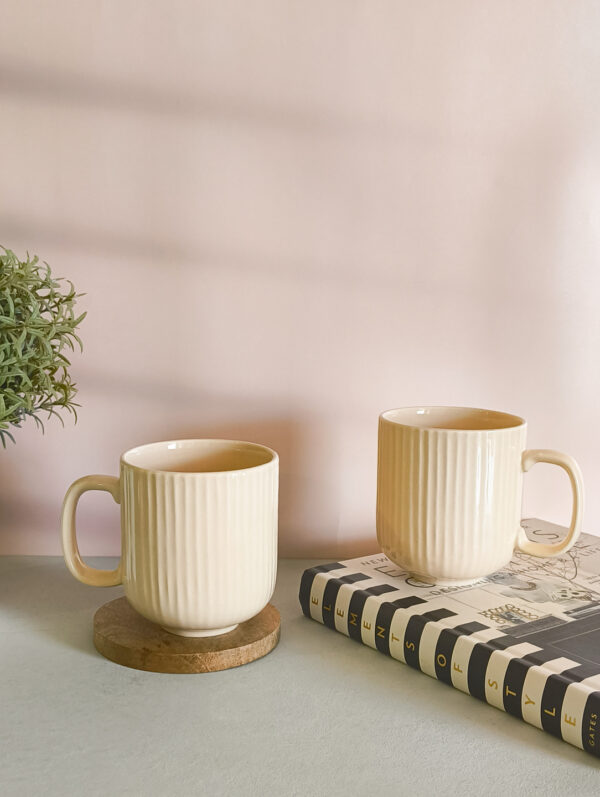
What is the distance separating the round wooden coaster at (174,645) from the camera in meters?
0.57

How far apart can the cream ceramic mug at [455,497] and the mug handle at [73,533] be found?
0.72ft

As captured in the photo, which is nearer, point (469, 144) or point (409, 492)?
point (409, 492)

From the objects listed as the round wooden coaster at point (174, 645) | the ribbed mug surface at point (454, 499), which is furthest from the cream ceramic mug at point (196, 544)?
the ribbed mug surface at point (454, 499)

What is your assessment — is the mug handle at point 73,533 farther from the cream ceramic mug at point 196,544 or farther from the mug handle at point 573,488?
the mug handle at point 573,488

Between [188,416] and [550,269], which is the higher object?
[550,269]

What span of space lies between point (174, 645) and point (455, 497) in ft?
0.77

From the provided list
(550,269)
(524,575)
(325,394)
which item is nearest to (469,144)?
(550,269)

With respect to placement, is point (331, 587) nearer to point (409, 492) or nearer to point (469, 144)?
point (409, 492)

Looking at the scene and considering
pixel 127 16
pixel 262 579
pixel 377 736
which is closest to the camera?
pixel 377 736

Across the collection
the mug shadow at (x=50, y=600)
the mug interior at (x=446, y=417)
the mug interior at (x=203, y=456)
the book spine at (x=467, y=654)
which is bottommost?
the mug shadow at (x=50, y=600)

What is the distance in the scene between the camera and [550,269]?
2.69 feet

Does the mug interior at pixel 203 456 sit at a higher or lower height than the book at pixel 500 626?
higher

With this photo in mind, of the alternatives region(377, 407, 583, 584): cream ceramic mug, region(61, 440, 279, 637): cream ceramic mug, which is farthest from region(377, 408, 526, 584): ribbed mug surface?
region(61, 440, 279, 637): cream ceramic mug

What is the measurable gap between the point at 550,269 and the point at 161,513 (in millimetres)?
480
